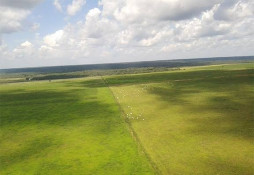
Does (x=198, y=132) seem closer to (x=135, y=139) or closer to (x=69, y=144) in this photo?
(x=135, y=139)

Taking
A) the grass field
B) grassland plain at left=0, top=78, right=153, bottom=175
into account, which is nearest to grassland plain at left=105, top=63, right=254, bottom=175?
the grass field

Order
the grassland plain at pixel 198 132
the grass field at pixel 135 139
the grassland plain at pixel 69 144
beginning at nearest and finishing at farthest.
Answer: the grassland plain at pixel 198 132 < the grass field at pixel 135 139 < the grassland plain at pixel 69 144

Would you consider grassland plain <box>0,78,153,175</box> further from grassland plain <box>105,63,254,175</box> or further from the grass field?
grassland plain <box>105,63,254,175</box>

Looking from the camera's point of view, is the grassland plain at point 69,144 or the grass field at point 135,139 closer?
the grass field at point 135,139

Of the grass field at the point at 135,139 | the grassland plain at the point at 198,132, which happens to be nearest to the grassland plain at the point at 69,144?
the grass field at the point at 135,139

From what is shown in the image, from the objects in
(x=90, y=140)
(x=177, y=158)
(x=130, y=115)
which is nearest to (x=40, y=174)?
(x=90, y=140)

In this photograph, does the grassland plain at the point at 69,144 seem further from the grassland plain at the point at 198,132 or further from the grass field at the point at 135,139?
the grassland plain at the point at 198,132

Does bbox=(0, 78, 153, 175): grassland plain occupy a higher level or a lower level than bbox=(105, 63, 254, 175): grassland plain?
lower

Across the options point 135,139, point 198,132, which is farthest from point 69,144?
point 198,132

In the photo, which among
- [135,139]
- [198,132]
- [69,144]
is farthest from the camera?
[198,132]

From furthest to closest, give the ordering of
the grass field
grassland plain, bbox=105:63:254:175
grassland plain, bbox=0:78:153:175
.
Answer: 1. grassland plain, bbox=0:78:153:175
2. the grass field
3. grassland plain, bbox=105:63:254:175

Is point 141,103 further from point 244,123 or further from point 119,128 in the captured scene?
point 244,123
